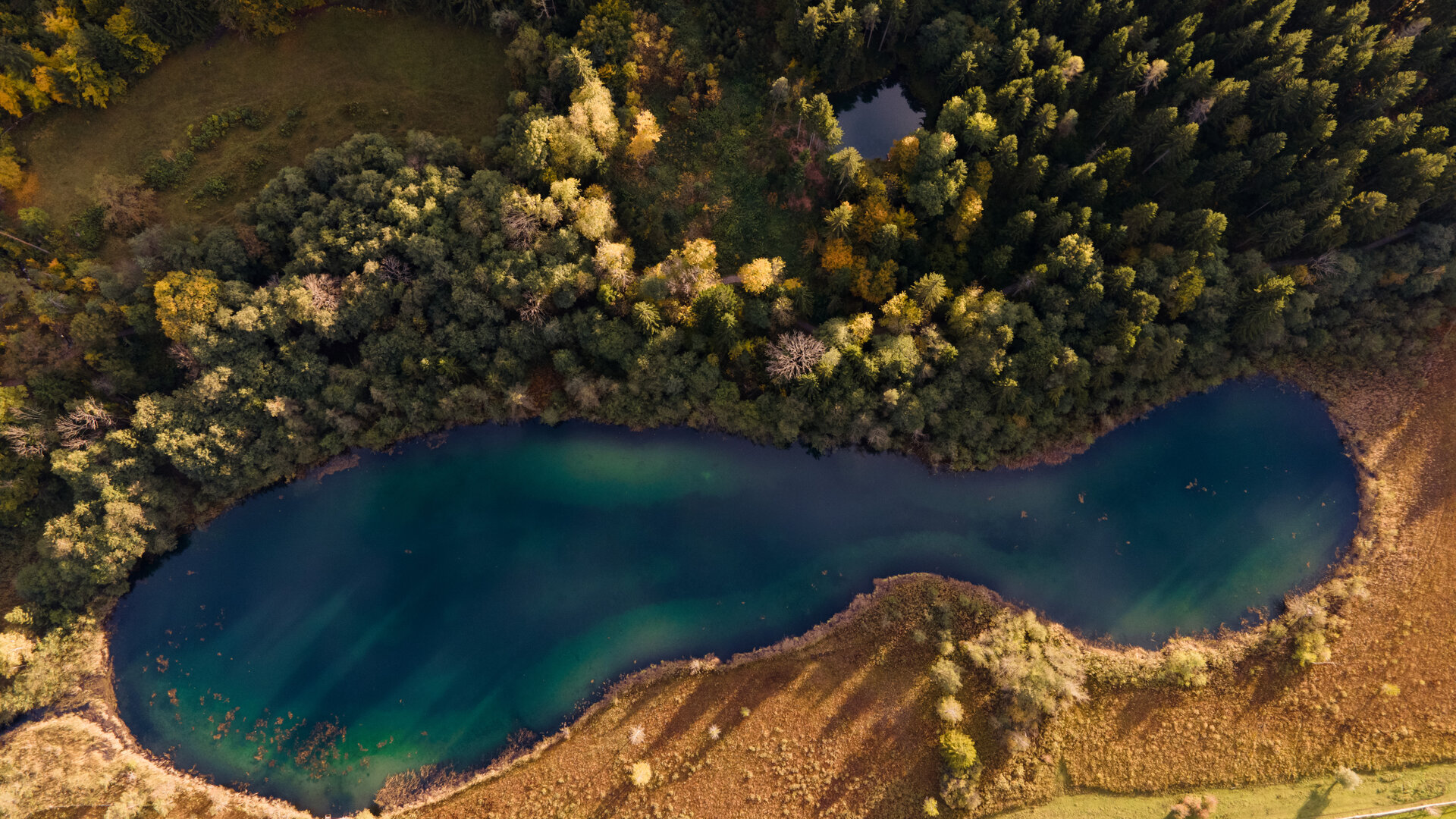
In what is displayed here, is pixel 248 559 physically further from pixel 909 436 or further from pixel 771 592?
pixel 909 436

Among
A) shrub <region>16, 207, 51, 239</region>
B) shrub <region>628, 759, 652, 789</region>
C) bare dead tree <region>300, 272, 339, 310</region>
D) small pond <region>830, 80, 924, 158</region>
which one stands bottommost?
shrub <region>628, 759, 652, 789</region>

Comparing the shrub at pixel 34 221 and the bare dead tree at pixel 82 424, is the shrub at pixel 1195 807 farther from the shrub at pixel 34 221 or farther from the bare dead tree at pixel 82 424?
the shrub at pixel 34 221

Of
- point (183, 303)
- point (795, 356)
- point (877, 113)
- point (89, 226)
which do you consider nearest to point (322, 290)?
point (183, 303)

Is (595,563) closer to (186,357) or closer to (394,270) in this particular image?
(394,270)

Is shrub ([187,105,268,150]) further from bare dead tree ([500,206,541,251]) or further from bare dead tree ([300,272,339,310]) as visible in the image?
bare dead tree ([500,206,541,251])

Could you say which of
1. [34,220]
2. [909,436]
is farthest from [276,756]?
[909,436]

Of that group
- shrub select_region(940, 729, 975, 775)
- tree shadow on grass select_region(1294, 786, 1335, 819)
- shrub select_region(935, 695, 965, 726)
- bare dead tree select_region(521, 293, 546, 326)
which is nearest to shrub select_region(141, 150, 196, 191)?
bare dead tree select_region(521, 293, 546, 326)
